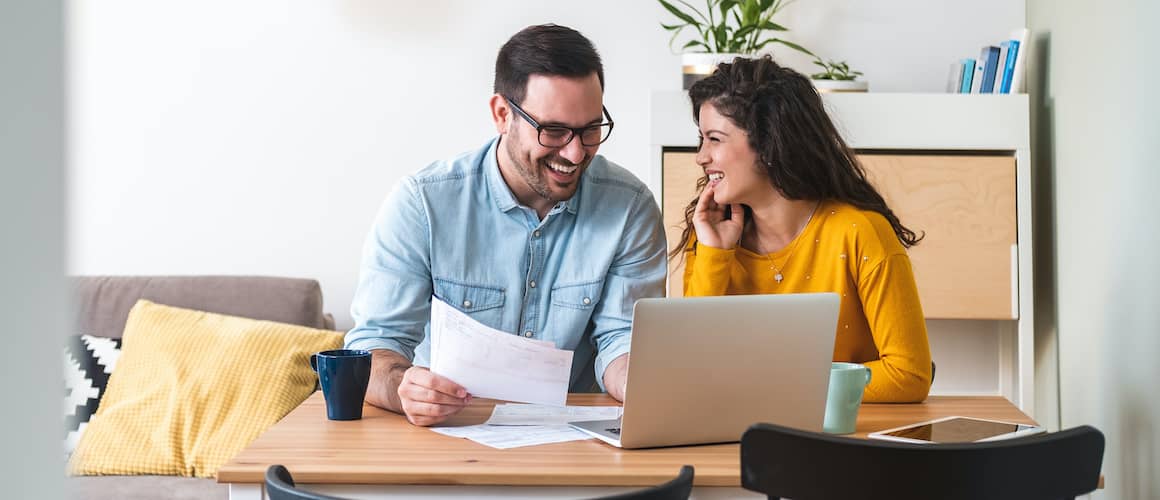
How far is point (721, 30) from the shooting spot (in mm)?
3041

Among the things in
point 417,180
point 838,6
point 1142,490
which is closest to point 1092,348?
point 1142,490

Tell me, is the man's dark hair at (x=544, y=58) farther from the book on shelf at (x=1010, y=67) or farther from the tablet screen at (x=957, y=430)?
the book on shelf at (x=1010, y=67)

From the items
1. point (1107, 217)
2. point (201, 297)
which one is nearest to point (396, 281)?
point (201, 297)

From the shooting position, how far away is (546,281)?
1.90m

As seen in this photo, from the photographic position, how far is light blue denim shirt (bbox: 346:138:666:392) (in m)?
1.82

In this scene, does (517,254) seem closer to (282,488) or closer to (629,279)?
(629,279)

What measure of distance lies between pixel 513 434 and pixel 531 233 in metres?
0.53

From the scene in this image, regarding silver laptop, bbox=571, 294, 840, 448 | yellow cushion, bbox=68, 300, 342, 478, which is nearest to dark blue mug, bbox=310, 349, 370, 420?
silver laptop, bbox=571, 294, 840, 448

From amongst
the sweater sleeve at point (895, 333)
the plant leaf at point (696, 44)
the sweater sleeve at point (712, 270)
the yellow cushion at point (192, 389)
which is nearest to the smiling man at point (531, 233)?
the sweater sleeve at point (712, 270)

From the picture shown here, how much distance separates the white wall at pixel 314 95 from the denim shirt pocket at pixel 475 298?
1453 mm

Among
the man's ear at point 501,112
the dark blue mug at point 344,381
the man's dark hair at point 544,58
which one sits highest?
the man's dark hair at point 544,58

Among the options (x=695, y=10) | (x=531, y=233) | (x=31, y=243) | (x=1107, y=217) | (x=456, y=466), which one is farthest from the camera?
(x=695, y=10)

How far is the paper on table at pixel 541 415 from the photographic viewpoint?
5.00ft

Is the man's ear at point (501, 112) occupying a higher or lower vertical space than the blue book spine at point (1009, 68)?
lower
